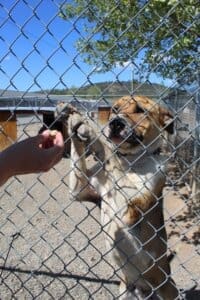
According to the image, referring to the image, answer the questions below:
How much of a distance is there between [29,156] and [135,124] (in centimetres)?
157

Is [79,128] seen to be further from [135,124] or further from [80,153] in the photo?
[135,124]

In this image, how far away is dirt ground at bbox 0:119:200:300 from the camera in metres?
3.65

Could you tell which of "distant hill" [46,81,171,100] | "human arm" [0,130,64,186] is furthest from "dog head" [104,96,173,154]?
"human arm" [0,130,64,186]

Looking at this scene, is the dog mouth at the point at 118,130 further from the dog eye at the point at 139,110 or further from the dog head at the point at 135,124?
the dog eye at the point at 139,110

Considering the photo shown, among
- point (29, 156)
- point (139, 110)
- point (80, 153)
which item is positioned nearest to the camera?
point (29, 156)

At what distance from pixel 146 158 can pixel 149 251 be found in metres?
0.69

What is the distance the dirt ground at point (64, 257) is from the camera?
365cm

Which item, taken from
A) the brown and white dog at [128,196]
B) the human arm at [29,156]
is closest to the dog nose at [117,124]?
the brown and white dog at [128,196]

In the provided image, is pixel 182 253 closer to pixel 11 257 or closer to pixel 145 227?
pixel 11 257

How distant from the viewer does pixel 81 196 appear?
3.71 meters

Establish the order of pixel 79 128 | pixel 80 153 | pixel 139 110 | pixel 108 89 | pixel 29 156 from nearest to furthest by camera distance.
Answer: pixel 29 156
pixel 108 89
pixel 79 128
pixel 80 153
pixel 139 110

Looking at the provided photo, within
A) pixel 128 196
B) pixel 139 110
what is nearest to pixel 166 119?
pixel 139 110

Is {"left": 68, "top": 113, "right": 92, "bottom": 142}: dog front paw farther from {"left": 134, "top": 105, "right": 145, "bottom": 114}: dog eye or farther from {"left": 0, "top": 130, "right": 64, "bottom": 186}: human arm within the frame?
{"left": 0, "top": 130, "right": 64, "bottom": 186}: human arm

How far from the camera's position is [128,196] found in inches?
140
